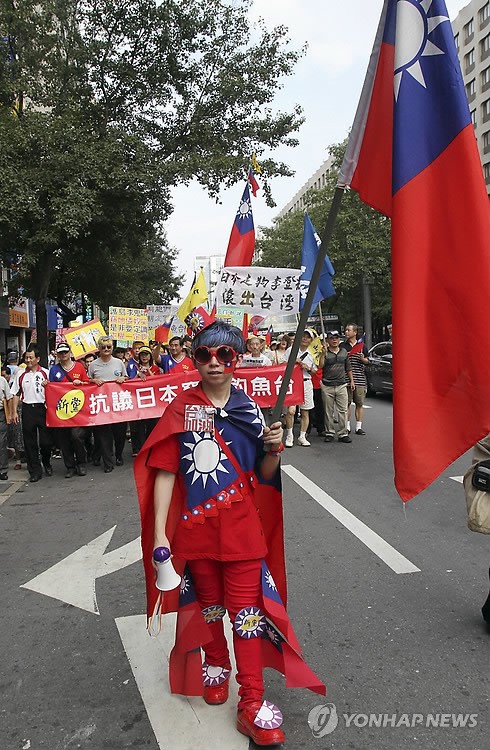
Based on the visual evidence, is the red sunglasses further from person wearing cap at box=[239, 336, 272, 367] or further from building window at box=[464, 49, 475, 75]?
building window at box=[464, 49, 475, 75]

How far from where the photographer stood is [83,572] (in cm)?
504

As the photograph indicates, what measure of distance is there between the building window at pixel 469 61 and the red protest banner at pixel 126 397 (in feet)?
158

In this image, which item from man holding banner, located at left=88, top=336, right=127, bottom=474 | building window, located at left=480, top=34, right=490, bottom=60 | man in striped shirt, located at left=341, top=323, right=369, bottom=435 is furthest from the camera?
building window, located at left=480, top=34, right=490, bottom=60

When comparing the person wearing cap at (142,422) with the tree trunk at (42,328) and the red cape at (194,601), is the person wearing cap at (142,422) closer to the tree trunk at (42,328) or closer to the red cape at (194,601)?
the red cape at (194,601)

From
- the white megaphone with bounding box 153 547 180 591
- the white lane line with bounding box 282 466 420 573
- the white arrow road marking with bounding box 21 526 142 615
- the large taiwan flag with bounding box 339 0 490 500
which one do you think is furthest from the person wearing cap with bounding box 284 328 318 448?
the large taiwan flag with bounding box 339 0 490 500

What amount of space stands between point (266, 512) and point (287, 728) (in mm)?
956

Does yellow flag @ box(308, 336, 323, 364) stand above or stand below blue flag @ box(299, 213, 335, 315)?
below

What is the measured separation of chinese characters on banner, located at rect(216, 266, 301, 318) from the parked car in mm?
6949

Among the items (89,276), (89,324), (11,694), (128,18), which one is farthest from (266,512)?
(89,276)

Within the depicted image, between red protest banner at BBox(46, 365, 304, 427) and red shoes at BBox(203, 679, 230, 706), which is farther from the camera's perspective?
red protest banner at BBox(46, 365, 304, 427)

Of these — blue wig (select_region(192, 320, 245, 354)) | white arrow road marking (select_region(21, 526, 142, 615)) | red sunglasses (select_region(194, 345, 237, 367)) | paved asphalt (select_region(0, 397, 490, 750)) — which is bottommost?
white arrow road marking (select_region(21, 526, 142, 615))

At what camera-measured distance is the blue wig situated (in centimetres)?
293

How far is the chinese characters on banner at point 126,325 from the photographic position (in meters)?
15.0

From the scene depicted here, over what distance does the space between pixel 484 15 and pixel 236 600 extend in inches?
2132
